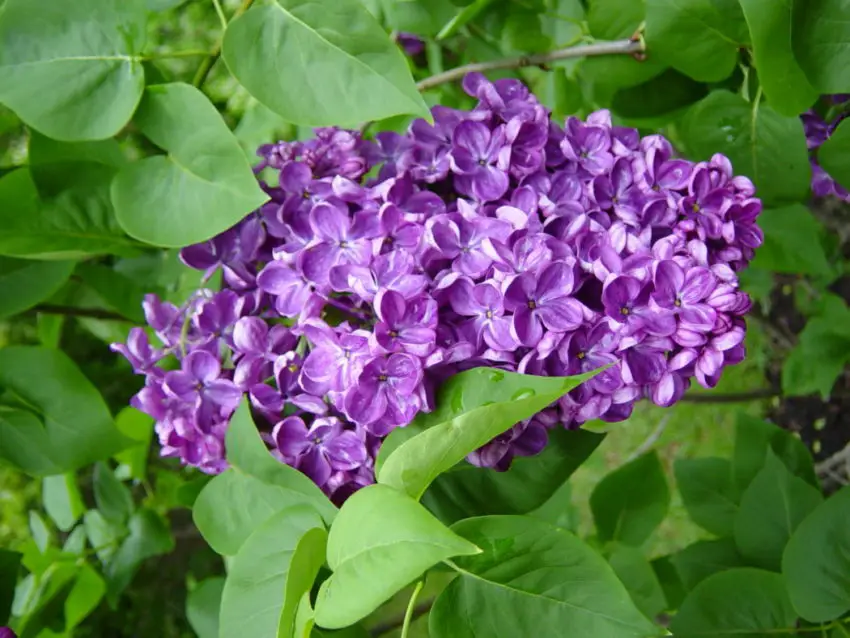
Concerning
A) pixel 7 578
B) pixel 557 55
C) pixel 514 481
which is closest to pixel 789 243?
pixel 557 55

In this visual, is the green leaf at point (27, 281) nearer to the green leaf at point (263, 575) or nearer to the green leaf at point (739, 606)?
the green leaf at point (263, 575)

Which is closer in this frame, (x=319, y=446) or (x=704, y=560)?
(x=319, y=446)

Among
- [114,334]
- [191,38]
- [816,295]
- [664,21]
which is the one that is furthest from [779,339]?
[191,38]

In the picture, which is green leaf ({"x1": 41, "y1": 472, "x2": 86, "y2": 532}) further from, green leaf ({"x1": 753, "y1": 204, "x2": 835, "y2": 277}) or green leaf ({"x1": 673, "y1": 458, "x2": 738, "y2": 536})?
green leaf ({"x1": 753, "y1": 204, "x2": 835, "y2": 277})

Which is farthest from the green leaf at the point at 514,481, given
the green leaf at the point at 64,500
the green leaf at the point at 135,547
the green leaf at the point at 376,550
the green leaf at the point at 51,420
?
the green leaf at the point at 64,500

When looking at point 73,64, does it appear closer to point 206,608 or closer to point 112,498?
point 206,608
